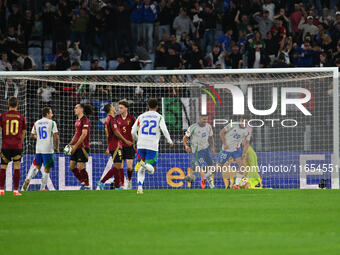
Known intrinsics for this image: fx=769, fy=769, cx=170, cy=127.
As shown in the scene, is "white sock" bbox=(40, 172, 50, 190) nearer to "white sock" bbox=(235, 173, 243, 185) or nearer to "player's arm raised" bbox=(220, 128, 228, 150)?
"player's arm raised" bbox=(220, 128, 228, 150)

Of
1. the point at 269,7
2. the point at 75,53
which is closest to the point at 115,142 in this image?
the point at 75,53

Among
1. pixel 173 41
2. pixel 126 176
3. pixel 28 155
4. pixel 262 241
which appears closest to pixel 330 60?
pixel 173 41

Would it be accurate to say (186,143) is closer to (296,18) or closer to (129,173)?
(129,173)

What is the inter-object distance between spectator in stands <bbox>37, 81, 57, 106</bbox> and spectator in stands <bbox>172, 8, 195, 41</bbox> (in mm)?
6742

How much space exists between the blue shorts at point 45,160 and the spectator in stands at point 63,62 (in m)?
6.75

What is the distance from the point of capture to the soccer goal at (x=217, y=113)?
1894cm

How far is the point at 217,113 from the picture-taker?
64.8 ft

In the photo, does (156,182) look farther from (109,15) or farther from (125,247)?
(125,247)

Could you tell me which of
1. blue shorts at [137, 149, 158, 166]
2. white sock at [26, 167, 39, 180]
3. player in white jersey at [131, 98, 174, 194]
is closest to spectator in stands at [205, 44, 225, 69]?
white sock at [26, 167, 39, 180]

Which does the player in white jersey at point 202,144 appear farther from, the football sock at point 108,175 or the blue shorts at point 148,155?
the blue shorts at point 148,155

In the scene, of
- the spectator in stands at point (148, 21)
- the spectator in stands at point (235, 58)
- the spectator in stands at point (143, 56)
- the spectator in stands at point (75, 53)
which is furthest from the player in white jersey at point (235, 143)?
the spectator in stands at point (148, 21)

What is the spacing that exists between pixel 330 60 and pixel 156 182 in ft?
26.0

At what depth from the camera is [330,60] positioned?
79.5 ft

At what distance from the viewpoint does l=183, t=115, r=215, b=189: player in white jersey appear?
1936cm
